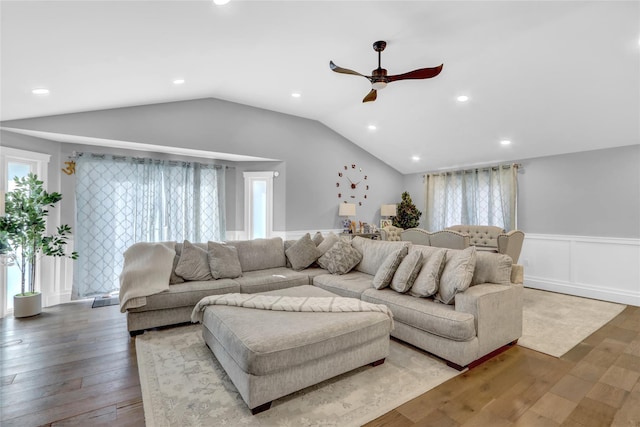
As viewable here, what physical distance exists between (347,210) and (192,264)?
3626 mm

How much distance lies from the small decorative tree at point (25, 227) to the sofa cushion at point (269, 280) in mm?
2379

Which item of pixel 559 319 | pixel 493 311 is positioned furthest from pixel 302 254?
pixel 559 319

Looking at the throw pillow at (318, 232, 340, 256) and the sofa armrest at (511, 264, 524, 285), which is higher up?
the throw pillow at (318, 232, 340, 256)

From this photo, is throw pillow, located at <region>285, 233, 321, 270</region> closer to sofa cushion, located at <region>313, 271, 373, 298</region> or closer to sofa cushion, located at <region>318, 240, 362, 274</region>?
sofa cushion, located at <region>318, 240, 362, 274</region>

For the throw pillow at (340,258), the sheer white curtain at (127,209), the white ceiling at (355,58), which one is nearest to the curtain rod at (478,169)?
the white ceiling at (355,58)

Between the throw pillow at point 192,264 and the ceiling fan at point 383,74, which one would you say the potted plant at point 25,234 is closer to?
the throw pillow at point 192,264

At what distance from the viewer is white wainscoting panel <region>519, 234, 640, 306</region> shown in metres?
4.42

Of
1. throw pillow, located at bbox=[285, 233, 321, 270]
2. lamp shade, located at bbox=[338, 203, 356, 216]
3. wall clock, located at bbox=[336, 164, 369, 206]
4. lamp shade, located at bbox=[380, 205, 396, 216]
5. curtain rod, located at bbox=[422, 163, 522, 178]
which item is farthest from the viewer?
lamp shade, located at bbox=[380, 205, 396, 216]

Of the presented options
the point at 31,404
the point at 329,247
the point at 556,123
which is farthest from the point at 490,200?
the point at 31,404

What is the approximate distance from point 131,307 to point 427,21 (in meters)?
4.20

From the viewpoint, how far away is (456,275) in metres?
2.68

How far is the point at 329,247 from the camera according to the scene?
4566mm

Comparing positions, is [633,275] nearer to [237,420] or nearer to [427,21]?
[427,21]

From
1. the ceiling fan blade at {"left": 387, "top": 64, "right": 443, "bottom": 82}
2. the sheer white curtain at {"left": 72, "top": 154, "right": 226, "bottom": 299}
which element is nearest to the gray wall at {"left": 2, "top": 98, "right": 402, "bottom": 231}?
the sheer white curtain at {"left": 72, "top": 154, "right": 226, "bottom": 299}
